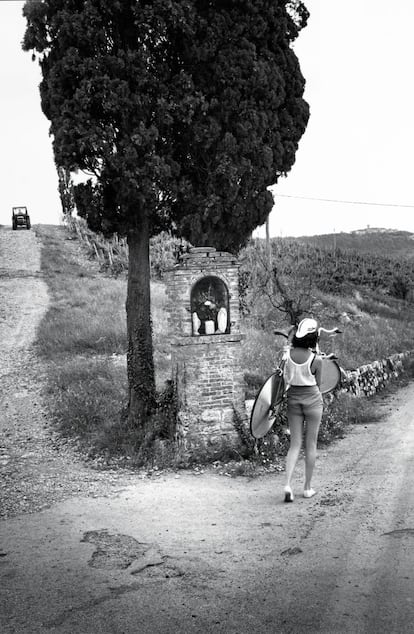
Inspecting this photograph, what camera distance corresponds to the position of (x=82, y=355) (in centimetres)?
1539

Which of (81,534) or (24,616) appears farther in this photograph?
(81,534)

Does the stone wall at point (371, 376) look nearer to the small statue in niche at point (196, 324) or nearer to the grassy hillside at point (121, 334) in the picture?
the grassy hillside at point (121, 334)

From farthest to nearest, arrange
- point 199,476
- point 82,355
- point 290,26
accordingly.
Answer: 1. point 82,355
2. point 290,26
3. point 199,476

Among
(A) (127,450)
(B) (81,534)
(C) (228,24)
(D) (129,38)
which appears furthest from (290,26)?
(B) (81,534)

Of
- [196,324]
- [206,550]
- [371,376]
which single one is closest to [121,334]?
[371,376]

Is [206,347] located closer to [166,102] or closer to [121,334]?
[166,102]

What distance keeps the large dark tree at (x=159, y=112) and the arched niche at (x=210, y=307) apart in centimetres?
109

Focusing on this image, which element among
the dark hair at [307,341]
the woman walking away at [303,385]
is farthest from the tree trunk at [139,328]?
the dark hair at [307,341]

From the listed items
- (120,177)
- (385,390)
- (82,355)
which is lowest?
(385,390)

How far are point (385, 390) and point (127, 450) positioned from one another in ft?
29.8

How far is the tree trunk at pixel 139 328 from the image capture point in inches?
380

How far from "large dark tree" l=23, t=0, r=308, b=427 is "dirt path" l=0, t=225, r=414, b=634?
2.55m

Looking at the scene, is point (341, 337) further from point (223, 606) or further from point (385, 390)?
point (223, 606)

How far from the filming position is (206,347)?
855 centimetres
